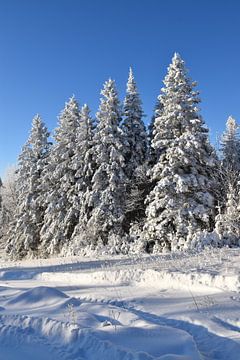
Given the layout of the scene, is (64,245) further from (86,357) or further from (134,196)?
(86,357)

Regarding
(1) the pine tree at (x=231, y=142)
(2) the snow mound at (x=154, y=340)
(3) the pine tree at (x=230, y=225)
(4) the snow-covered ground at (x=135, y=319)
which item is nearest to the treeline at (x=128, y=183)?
(3) the pine tree at (x=230, y=225)

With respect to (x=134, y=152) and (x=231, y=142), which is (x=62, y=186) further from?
(x=231, y=142)

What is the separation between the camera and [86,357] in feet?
15.4

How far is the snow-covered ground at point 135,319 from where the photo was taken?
15.9 ft

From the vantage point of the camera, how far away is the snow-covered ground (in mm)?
4859

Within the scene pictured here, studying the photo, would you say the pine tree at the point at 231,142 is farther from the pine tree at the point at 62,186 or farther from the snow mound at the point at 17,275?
the snow mound at the point at 17,275

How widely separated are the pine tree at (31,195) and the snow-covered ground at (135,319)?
24582 mm

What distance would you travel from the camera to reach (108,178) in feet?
→ 89.8

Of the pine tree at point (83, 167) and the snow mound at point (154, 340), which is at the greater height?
the pine tree at point (83, 167)

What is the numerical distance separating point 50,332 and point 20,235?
101 ft

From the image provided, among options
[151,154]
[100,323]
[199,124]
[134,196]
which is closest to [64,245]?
[134,196]

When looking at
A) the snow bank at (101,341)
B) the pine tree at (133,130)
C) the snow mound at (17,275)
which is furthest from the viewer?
the pine tree at (133,130)

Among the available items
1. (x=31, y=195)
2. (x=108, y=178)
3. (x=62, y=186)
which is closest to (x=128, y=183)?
(x=108, y=178)

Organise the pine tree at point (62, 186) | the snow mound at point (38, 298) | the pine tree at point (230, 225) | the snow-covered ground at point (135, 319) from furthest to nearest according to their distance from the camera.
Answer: the pine tree at point (62, 186), the pine tree at point (230, 225), the snow mound at point (38, 298), the snow-covered ground at point (135, 319)
